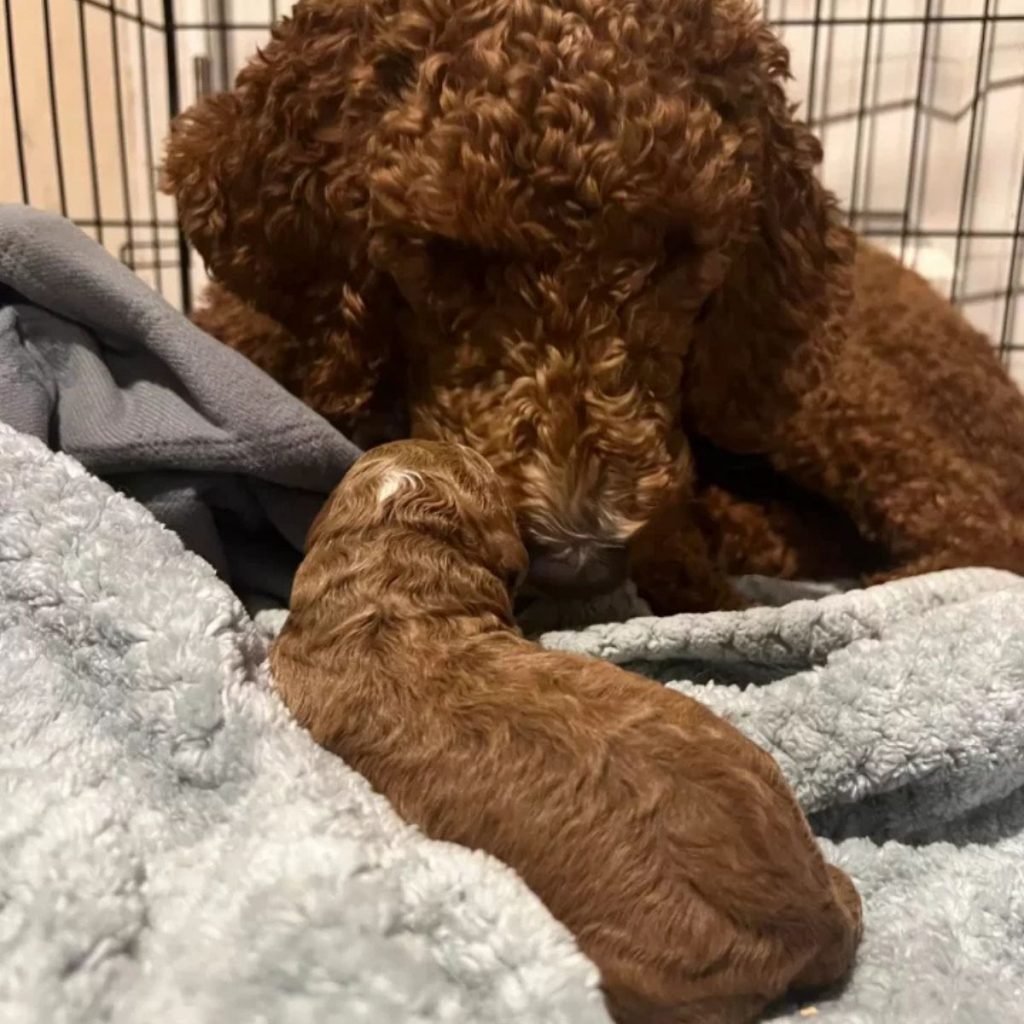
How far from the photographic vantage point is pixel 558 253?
3.79 feet

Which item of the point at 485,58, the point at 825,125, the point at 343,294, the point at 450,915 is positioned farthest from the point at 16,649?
the point at 825,125

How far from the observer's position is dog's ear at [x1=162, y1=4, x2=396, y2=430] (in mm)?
1325

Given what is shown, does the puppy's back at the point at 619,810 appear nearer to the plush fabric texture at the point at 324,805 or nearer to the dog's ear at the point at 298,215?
the plush fabric texture at the point at 324,805

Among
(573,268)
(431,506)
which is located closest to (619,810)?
(431,506)

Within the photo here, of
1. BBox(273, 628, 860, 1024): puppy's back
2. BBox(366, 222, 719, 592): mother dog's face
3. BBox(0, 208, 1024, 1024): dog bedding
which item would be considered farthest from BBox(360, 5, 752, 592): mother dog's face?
BBox(273, 628, 860, 1024): puppy's back

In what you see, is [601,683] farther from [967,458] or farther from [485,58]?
[967,458]

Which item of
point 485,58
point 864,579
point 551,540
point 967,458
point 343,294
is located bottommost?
point 864,579

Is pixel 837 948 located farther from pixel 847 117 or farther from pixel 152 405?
pixel 847 117

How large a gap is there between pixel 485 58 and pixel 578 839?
80 cm

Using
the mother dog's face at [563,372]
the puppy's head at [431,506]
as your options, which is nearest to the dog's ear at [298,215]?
the mother dog's face at [563,372]

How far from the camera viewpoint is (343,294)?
1.35 m

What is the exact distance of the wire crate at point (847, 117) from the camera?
2.59 m

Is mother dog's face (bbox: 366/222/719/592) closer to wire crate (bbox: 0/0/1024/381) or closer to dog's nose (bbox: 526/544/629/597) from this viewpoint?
dog's nose (bbox: 526/544/629/597)

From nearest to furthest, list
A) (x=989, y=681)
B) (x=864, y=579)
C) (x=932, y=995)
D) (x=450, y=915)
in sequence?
1. (x=450, y=915)
2. (x=932, y=995)
3. (x=989, y=681)
4. (x=864, y=579)
